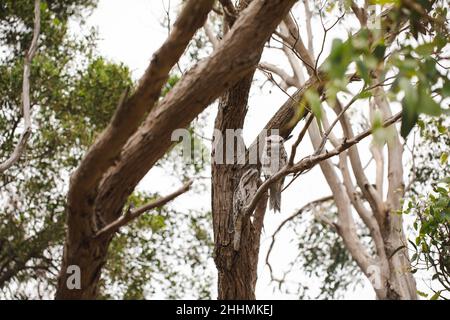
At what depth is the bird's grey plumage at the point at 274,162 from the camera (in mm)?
3553

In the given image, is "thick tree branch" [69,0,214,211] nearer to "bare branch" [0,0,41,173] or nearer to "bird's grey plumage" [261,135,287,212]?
"bird's grey plumage" [261,135,287,212]

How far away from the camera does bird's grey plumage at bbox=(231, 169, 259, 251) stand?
3418 millimetres

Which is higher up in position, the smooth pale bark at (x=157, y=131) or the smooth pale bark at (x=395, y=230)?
the smooth pale bark at (x=395, y=230)

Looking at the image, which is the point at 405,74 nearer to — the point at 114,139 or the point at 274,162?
the point at 114,139

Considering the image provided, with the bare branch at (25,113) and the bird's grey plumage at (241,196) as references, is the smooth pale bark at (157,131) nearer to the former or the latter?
the bird's grey plumage at (241,196)

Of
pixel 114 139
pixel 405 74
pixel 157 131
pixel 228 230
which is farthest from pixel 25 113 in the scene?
pixel 405 74

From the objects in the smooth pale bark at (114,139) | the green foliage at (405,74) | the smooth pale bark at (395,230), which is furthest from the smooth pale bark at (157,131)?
the smooth pale bark at (395,230)

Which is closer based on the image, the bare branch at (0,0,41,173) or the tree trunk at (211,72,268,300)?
the tree trunk at (211,72,268,300)

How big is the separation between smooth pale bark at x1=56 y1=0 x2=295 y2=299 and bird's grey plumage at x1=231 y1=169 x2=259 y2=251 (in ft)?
3.70

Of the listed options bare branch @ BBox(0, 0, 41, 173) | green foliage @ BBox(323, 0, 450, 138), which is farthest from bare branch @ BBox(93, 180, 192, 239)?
bare branch @ BBox(0, 0, 41, 173)

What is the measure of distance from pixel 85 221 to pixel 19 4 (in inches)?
201

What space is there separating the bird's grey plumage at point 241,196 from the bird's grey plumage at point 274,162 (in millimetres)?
65

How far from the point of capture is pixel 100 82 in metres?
7.27

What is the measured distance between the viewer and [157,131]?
2.24m
